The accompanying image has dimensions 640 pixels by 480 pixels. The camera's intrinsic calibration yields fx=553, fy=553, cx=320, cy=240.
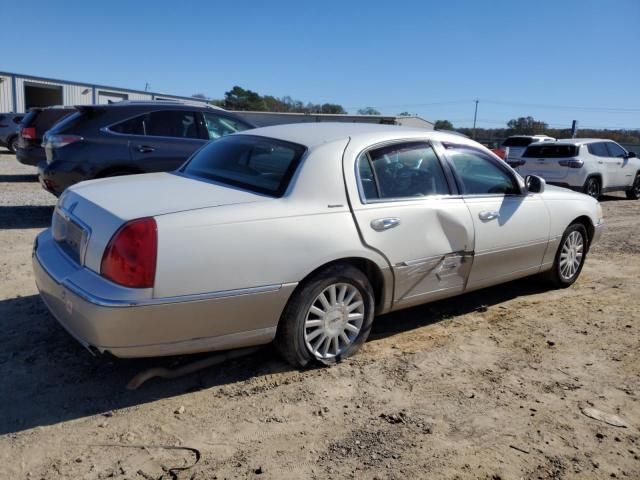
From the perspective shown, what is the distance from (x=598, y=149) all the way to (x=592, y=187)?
Answer: 1.07m

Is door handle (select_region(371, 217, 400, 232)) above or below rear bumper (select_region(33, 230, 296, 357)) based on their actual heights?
above

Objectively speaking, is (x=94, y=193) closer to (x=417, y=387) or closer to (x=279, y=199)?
(x=279, y=199)

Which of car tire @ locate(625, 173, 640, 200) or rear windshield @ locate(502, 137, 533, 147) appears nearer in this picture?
car tire @ locate(625, 173, 640, 200)

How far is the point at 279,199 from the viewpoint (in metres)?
3.40

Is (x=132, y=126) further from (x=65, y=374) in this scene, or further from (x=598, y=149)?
(x=598, y=149)

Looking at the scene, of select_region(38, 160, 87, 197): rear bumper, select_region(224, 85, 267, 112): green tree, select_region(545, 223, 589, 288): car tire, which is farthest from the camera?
select_region(224, 85, 267, 112): green tree

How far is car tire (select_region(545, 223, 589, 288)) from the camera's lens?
5.49 m

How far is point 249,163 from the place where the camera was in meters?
3.99

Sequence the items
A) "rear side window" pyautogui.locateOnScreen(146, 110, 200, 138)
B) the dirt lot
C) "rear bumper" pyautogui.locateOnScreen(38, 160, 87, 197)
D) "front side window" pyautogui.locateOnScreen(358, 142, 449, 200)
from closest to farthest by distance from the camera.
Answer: the dirt lot, "front side window" pyautogui.locateOnScreen(358, 142, 449, 200), "rear bumper" pyautogui.locateOnScreen(38, 160, 87, 197), "rear side window" pyautogui.locateOnScreen(146, 110, 200, 138)

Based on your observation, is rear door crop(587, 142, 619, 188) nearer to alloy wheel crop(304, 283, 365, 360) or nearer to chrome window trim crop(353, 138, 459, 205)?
chrome window trim crop(353, 138, 459, 205)

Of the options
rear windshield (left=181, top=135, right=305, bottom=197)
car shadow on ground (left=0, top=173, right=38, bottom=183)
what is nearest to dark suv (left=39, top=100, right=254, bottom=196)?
rear windshield (left=181, top=135, right=305, bottom=197)

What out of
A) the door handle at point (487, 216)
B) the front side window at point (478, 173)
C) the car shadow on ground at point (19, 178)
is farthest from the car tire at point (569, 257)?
the car shadow on ground at point (19, 178)

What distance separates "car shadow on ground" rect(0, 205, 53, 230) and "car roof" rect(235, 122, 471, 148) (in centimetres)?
464

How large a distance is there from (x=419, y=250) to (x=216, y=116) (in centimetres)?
490
